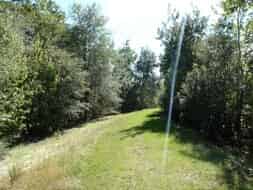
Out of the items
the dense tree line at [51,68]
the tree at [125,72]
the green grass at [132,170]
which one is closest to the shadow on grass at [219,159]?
the green grass at [132,170]

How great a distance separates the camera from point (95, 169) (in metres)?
7.43

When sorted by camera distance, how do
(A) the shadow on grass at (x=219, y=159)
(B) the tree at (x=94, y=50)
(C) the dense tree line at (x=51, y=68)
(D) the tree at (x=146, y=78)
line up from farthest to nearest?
(D) the tree at (x=146, y=78), (B) the tree at (x=94, y=50), (A) the shadow on grass at (x=219, y=159), (C) the dense tree line at (x=51, y=68)

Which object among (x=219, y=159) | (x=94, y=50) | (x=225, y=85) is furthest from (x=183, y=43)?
(x=219, y=159)

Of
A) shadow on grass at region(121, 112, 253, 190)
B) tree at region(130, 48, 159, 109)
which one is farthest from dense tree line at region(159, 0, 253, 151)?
tree at region(130, 48, 159, 109)

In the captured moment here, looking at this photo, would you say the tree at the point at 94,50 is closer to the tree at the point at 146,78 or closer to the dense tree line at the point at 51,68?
the dense tree line at the point at 51,68

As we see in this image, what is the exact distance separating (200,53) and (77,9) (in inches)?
608

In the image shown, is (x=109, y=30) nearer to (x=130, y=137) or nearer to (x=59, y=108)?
(x=59, y=108)

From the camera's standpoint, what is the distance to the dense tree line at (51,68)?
621 centimetres

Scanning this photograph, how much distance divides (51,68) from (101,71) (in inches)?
350

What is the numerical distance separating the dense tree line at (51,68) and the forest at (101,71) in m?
0.03

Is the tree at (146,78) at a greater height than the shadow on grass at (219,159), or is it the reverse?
the tree at (146,78)

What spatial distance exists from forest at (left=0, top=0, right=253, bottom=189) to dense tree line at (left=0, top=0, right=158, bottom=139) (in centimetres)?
3

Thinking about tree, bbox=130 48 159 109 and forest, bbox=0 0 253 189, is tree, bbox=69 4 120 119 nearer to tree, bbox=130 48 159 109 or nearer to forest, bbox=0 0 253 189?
forest, bbox=0 0 253 189

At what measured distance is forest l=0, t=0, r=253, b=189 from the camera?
822cm
